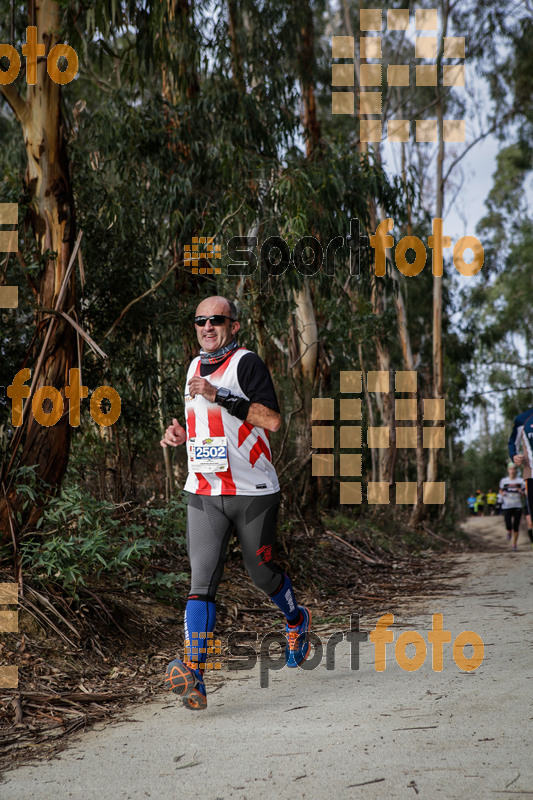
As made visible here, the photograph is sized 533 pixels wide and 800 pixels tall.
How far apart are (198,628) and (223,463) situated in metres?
0.76

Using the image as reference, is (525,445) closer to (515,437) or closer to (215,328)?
(515,437)

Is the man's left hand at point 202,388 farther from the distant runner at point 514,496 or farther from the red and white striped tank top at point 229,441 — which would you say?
the distant runner at point 514,496

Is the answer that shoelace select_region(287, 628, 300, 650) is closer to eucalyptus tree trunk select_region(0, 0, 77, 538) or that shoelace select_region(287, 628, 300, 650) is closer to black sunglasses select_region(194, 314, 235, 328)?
black sunglasses select_region(194, 314, 235, 328)

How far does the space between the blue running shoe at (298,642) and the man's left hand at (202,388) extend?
132 centimetres

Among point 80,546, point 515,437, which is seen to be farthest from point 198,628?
point 515,437

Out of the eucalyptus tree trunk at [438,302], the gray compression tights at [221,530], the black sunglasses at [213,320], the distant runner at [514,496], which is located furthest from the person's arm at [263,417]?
the eucalyptus tree trunk at [438,302]

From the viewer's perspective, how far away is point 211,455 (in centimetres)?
386

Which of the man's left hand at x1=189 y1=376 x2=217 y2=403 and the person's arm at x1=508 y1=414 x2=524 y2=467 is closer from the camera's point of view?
the man's left hand at x1=189 y1=376 x2=217 y2=403

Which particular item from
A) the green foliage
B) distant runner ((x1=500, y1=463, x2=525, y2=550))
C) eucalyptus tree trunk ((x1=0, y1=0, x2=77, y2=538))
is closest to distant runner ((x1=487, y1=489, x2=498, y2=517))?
distant runner ((x1=500, y1=463, x2=525, y2=550))

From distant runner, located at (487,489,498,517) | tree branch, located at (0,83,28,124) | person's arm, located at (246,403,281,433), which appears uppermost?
tree branch, located at (0,83,28,124)

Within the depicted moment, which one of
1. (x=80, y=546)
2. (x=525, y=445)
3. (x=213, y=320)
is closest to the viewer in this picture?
(x=213, y=320)

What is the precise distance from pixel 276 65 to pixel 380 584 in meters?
8.15

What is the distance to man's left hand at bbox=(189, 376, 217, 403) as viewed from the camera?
3.68 meters

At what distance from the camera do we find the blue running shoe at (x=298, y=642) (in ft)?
14.1
